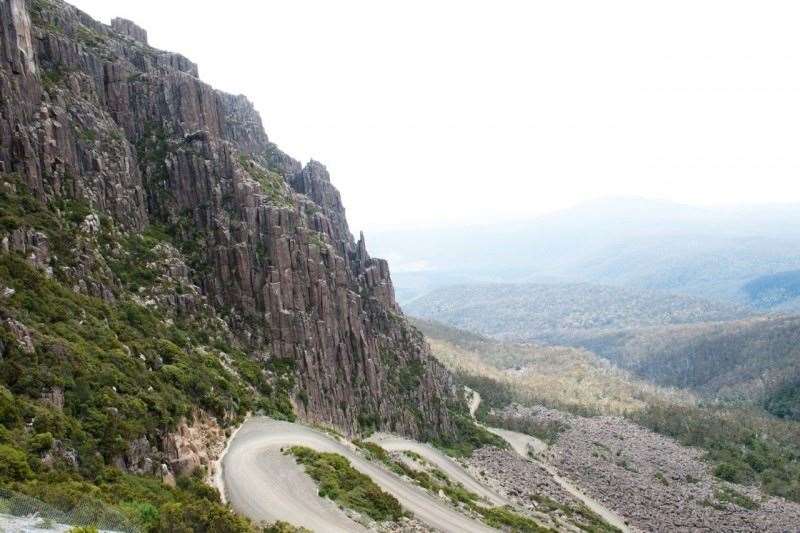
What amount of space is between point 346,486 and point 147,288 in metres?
33.2

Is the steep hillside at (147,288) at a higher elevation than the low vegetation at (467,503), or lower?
higher

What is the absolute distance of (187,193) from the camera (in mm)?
82438

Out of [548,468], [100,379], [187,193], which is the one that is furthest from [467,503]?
[548,468]

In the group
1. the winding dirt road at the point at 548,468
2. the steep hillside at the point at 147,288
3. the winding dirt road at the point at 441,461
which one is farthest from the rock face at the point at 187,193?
the winding dirt road at the point at 548,468

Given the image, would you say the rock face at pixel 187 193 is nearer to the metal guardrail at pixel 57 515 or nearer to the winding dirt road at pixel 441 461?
the winding dirt road at pixel 441 461

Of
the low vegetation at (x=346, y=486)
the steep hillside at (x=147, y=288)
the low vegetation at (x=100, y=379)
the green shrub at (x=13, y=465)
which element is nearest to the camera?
the green shrub at (x=13, y=465)

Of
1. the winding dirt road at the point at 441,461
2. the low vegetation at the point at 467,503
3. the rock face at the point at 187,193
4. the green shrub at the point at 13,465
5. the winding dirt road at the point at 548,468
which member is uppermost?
the rock face at the point at 187,193

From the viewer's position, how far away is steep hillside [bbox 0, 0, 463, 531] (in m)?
37.2

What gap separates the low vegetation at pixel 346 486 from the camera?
41.6 meters

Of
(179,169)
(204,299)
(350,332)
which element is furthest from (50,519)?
(350,332)

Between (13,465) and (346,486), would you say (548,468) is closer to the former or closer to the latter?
(346,486)

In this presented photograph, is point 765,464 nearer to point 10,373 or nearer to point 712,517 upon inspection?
point 712,517

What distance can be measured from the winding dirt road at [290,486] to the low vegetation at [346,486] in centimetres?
76

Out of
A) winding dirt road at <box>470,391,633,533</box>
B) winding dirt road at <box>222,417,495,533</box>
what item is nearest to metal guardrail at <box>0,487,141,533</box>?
winding dirt road at <box>222,417,495,533</box>
